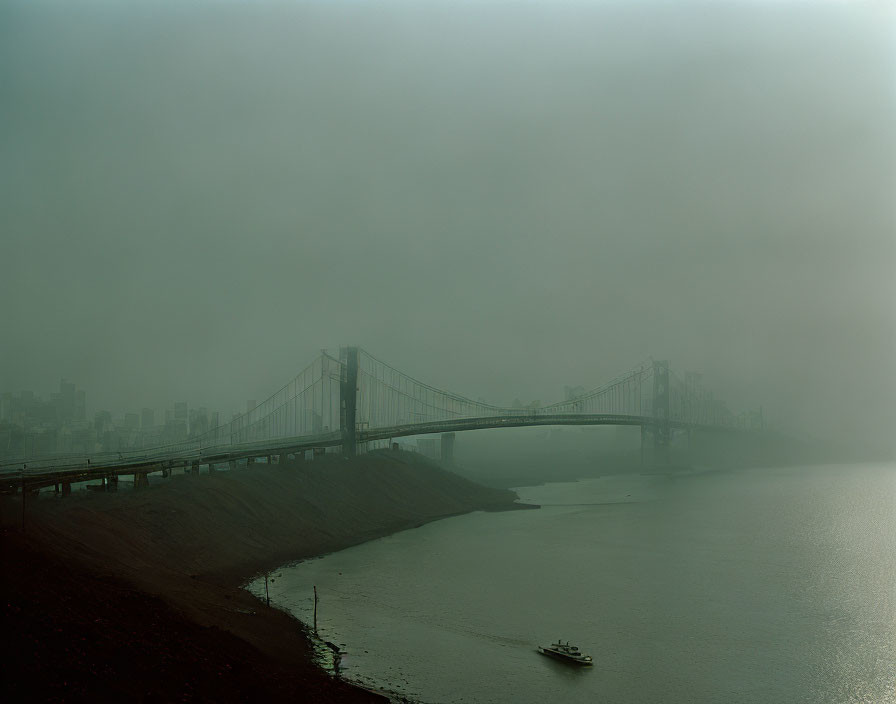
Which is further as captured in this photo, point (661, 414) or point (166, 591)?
point (661, 414)

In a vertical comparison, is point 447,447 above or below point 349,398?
below

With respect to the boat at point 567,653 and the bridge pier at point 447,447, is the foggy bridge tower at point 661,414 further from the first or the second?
the boat at point 567,653

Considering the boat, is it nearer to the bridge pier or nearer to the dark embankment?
the dark embankment

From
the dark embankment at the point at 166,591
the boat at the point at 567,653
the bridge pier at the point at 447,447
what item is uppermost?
the dark embankment at the point at 166,591

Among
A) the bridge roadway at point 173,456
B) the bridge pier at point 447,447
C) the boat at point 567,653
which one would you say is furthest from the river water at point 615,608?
the bridge pier at point 447,447

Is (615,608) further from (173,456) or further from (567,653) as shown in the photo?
(173,456)

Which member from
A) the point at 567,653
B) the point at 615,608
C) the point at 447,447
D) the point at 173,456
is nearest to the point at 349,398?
the point at 173,456
